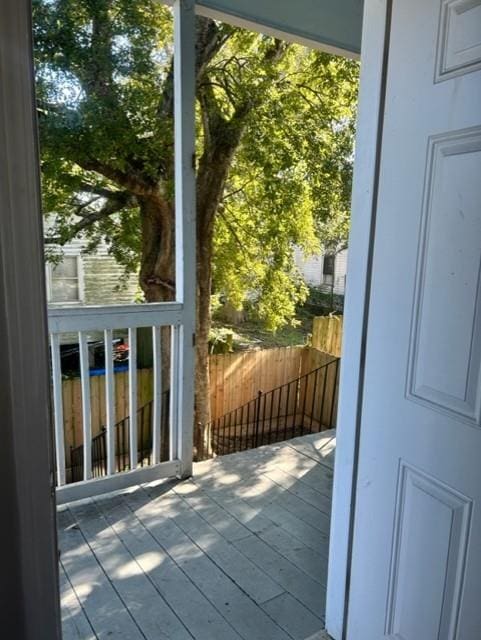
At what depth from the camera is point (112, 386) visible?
7.67 ft

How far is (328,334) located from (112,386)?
5.24m

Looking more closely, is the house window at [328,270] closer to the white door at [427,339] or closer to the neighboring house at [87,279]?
the neighboring house at [87,279]

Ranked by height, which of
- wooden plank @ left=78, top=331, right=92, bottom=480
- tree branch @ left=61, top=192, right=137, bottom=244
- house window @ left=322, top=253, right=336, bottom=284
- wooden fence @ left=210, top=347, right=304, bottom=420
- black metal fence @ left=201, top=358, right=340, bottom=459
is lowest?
black metal fence @ left=201, top=358, right=340, bottom=459

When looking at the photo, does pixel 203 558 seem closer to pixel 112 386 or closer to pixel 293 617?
pixel 293 617

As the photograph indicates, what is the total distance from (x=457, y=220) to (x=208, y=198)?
4.41 m

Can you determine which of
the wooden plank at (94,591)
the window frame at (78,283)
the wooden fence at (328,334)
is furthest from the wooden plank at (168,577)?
the wooden fence at (328,334)

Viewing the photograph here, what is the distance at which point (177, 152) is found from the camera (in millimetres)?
2281

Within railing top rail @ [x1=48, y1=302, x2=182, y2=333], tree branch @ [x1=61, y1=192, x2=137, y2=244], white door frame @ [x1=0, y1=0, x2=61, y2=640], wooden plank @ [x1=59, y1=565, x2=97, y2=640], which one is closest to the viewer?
white door frame @ [x1=0, y1=0, x2=61, y2=640]

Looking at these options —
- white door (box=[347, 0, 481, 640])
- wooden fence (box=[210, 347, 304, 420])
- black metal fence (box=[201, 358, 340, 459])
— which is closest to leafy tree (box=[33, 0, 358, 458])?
wooden fence (box=[210, 347, 304, 420])

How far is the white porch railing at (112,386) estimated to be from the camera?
2.14 metres

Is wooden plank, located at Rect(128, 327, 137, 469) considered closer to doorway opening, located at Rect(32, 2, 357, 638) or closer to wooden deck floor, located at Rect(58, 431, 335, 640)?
doorway opening, located at Rect(32, 2, 357, 638)

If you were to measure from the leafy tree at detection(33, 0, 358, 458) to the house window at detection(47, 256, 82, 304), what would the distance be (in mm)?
390

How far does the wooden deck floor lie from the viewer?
5.25ft

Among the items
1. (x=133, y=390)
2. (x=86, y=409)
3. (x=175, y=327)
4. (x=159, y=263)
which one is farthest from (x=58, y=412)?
(x=159, y=263)
